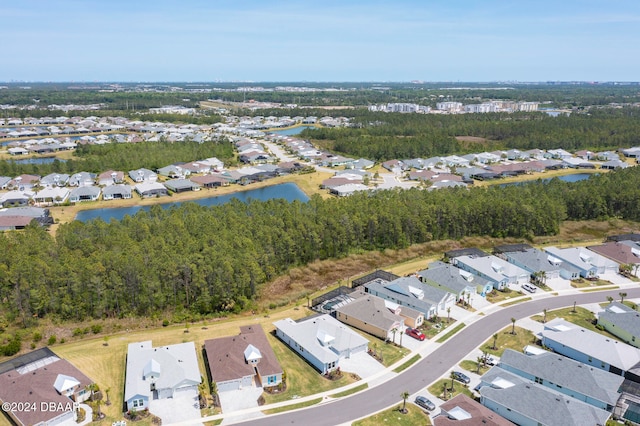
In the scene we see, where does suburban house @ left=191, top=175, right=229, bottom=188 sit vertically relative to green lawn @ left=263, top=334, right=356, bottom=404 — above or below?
above

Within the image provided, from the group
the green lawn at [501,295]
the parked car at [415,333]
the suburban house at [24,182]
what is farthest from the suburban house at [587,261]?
the suburban house at [24,182]

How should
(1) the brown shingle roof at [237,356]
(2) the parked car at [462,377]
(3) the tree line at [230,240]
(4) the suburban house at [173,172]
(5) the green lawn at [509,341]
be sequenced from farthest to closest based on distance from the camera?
(4) the suburban house at [173,172] < (3) the tree line at [230,240] < (5) the green lawn at [509,341] < (2) the parked car at [462,377] < (1) the brown shingle roof at [237,356]

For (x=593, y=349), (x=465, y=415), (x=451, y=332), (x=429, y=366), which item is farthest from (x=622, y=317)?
(x=465, y=415)

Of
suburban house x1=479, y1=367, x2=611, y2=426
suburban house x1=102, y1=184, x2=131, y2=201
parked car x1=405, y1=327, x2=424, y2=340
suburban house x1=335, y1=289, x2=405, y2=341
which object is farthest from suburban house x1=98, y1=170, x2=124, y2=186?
suburban house x1=479, y1=367, x2=611, y2=426

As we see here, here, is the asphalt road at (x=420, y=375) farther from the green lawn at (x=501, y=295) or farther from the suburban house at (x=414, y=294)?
the suburban house at (x=414, y=294)

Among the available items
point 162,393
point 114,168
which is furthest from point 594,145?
point 162,393

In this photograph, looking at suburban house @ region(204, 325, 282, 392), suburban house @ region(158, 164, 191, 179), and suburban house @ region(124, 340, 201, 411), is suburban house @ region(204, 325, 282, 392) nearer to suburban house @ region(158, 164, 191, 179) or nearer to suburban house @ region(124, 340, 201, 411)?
suburban house @ region(124, 340, 201, 411)

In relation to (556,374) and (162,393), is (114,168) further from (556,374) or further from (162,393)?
(556,374)
